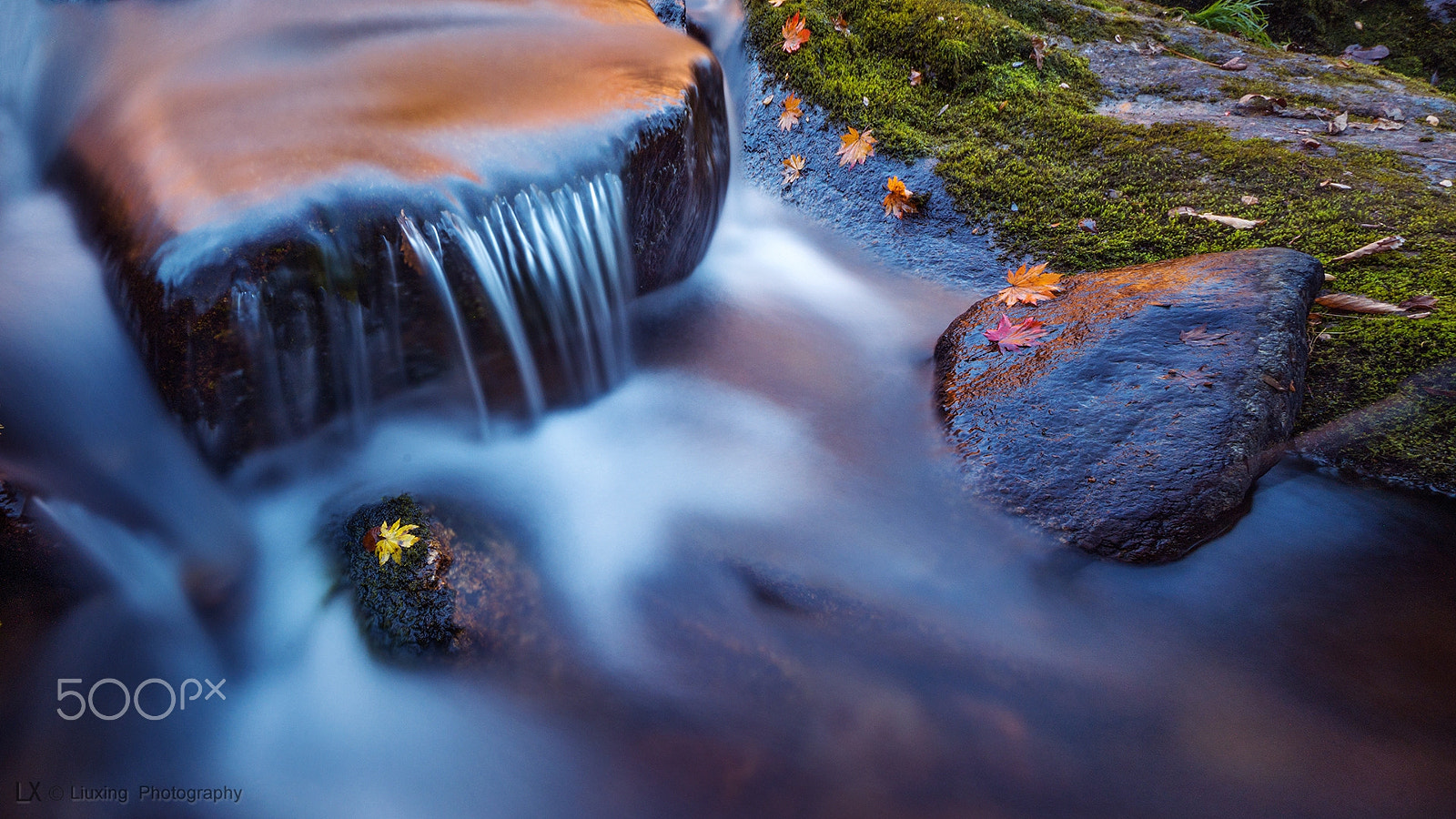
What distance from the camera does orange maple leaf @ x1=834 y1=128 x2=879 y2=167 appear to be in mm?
4512

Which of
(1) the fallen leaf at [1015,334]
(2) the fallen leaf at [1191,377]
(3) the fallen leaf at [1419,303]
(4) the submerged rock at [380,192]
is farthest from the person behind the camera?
(1) the fallen leaf at [1015,334]

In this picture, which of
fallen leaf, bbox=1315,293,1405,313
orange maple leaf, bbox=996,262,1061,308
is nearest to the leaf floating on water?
orange maple leaf, bbox=996,262,1061,308

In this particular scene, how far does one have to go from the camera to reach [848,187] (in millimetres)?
4582

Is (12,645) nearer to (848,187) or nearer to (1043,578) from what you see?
(1043,578)

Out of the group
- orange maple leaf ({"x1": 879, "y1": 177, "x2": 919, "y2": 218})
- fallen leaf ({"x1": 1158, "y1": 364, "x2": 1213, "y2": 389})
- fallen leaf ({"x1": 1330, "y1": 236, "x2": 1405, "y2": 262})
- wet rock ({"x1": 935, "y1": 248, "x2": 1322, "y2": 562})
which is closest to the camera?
wet rock ({"x1": 935, "y1": 248, "x2": 1322, "y2": 562})

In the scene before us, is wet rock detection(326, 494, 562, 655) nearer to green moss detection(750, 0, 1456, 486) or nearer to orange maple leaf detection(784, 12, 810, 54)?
green moss detection(750, 0, 1456, 486)

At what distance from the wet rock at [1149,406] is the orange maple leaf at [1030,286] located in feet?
0.77

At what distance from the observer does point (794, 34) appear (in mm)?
4977

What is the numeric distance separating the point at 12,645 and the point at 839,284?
390 centimetres

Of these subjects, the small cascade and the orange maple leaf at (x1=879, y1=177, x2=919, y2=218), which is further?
the orange maple leaf at (x1=879, y1=177, x2=919, y2=218)

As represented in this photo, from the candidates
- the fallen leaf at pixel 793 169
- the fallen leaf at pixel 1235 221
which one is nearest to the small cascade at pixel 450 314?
the fallen leaf at pixel 793 169

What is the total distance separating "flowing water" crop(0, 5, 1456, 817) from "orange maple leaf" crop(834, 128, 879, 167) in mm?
2011

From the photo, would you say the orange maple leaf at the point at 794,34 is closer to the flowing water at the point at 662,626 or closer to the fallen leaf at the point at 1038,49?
the fallen leaf at the point at 1038,49

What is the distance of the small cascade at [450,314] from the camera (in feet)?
8.24
